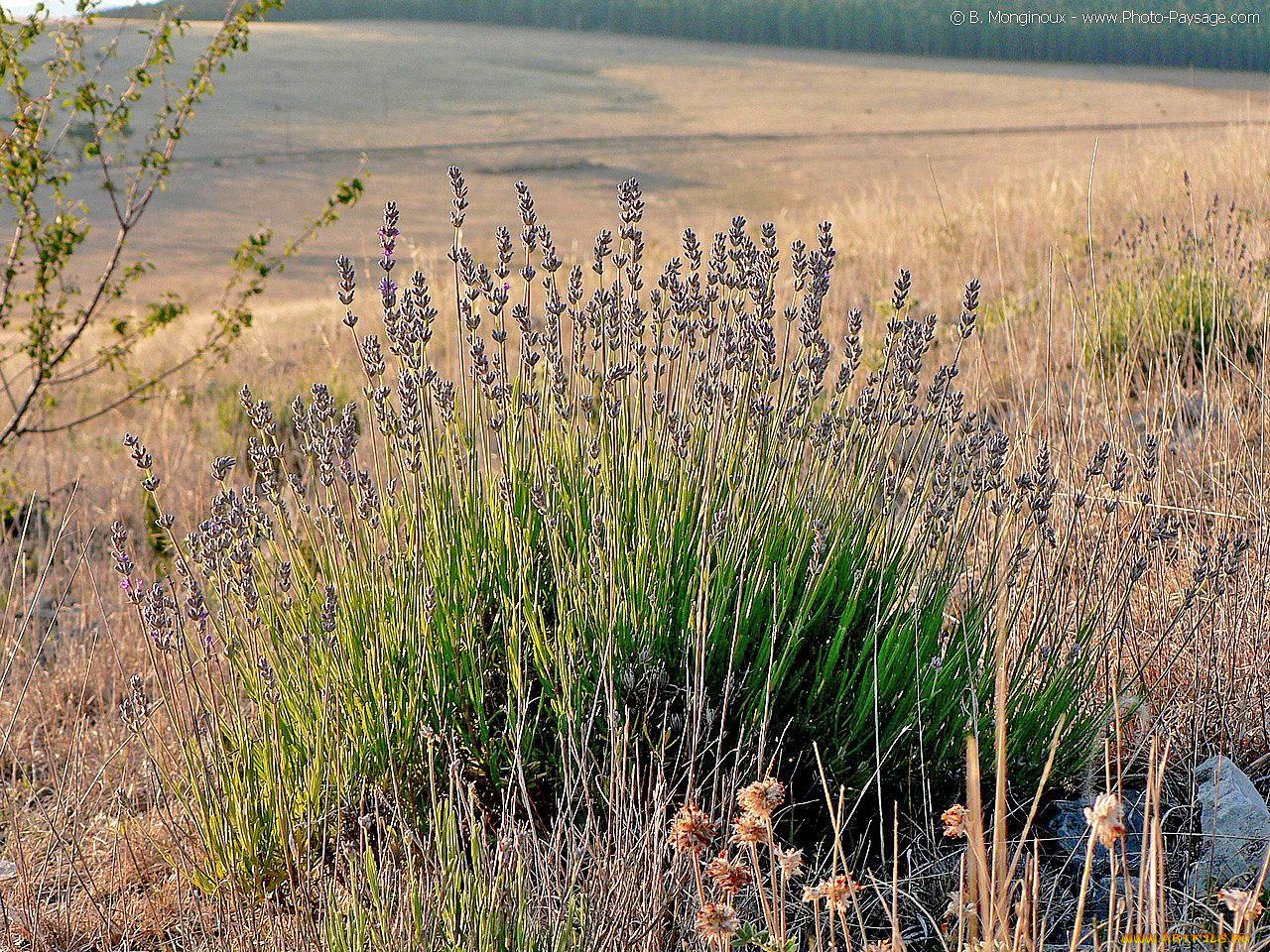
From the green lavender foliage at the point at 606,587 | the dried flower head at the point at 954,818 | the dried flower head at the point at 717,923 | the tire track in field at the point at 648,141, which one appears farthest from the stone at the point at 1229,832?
the tire track in field at the point at 648,141

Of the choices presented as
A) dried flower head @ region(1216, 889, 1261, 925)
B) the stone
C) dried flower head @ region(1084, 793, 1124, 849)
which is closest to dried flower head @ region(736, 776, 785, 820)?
dried flower head @ region(1084, 793, 1124, 849)

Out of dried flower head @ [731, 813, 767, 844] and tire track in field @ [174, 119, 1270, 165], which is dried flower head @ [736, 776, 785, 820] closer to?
dried flower head @ [731, 813, 767, 844]

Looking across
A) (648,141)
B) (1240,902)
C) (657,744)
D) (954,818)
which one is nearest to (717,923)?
(954,818)

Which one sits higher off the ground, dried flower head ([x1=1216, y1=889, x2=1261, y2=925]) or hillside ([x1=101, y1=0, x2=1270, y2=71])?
hillside ([x1=101, y1=0, x2=1270, y2=71])

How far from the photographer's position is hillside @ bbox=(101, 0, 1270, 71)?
167ft

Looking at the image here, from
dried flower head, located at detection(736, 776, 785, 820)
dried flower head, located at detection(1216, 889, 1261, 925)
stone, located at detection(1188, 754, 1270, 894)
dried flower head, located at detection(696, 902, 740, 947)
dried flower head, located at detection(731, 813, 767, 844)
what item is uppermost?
dried flower head, located at detection(736, 776, 785, 820)

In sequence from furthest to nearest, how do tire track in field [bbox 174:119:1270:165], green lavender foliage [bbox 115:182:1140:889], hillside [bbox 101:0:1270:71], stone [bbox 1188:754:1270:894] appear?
hillside [bbox 101:0:1270:71]
tire track in field [bbox 174:119:1270:165]
green lavender foliage [bbox 115:182:1140:889]
stone [bbox 1188:754:1270:894]

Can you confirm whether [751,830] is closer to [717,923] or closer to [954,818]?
[717,923]

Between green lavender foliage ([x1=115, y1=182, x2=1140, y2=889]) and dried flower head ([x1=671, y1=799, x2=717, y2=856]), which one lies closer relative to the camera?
dried flower head ([x1=671, y1=799, x2=717, y2=856])

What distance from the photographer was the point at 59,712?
358 centimetres

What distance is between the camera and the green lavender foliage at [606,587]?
7.26 ft

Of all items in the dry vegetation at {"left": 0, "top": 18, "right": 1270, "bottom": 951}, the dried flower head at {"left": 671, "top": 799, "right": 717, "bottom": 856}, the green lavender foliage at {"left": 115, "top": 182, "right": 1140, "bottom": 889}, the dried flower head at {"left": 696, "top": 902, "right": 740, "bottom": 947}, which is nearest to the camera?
the dried flower head at {"left": 696, "top": 902, "right": 740, "bottom": 947}

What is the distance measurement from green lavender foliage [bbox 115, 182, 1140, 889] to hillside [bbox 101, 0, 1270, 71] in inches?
1412

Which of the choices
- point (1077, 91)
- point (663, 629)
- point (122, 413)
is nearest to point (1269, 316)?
point (663, 629)
